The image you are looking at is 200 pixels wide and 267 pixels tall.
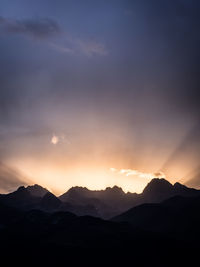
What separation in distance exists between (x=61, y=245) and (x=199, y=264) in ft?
291

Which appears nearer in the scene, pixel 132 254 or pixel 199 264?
pixel 199 264

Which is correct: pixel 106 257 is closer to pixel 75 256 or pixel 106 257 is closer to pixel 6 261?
pixel 75 256

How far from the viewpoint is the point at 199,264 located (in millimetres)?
173625

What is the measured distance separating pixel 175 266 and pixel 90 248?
184 feet

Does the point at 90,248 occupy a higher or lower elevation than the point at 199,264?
higher

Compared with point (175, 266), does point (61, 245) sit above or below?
above

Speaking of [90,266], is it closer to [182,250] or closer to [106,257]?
[106,257]

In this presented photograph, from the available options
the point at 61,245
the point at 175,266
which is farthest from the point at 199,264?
the point at 61,245

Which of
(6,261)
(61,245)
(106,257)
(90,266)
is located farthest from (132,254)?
(6,261)

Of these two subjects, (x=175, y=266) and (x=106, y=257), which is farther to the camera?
(x=106, y=257)

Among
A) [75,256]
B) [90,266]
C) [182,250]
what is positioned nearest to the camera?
[90,266]

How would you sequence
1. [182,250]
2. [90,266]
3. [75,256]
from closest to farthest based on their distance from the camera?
[90,266]
[75,256]
[182,250]

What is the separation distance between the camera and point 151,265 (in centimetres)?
17000

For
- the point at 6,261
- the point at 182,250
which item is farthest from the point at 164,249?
the point at 6,261
